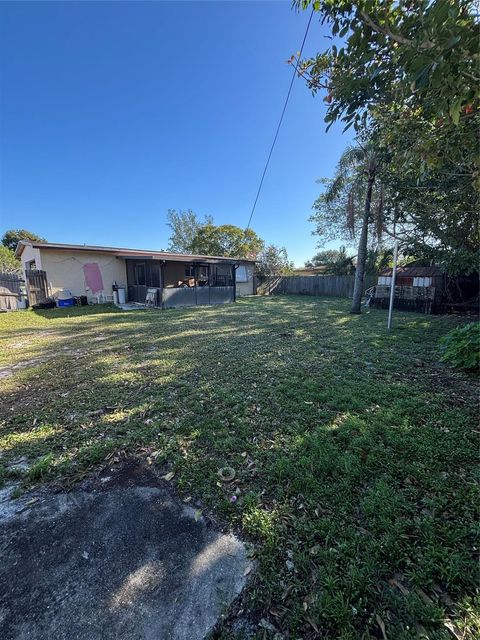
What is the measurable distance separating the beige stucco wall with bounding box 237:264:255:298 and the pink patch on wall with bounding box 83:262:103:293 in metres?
8.88

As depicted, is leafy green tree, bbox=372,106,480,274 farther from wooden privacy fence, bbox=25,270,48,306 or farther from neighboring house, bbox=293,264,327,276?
neighboring house, bbox=293,264,327,276

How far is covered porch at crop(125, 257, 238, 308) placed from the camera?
12164mm

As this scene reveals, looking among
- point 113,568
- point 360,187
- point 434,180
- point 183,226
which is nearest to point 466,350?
point 434,180

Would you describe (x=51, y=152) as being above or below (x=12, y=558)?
above

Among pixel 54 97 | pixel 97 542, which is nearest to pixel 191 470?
pixel 97 542

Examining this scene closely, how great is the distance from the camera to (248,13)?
6035mm

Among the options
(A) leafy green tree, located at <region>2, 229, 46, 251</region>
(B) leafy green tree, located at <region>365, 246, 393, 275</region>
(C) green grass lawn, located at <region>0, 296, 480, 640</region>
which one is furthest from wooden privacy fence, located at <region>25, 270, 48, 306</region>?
(A) leafy green tree, located at <region>2, 229, 46, 251</region>

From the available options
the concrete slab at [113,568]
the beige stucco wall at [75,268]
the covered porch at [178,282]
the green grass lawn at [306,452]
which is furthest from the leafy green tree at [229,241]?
the concrete slab at [113,568]

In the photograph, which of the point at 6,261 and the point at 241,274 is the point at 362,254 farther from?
the point at 6,261

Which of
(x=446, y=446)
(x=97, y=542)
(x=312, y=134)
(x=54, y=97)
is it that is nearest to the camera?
(x=97, y=542)

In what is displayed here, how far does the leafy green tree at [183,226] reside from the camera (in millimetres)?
30016

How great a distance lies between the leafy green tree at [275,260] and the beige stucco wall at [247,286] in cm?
304

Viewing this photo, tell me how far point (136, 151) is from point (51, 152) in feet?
15.0

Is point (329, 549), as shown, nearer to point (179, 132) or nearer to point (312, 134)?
point (312, 134)
